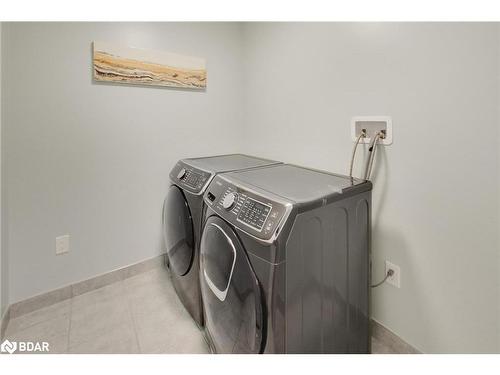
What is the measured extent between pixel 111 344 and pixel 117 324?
0.15 meters

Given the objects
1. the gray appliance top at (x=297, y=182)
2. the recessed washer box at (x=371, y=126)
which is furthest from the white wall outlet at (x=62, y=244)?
the recessed washer box at (x=371, y=126)

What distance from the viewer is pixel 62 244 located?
1.67 m

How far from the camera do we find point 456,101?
100 centimetres

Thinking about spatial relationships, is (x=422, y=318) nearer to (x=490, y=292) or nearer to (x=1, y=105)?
(x=490, y=292)

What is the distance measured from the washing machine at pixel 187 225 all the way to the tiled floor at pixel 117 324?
120 mm

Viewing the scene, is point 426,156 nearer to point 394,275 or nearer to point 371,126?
point 371,126

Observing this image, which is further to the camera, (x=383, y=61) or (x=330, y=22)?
(x=330, y=22)

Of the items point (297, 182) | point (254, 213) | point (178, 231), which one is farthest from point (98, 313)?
point (297, 182)

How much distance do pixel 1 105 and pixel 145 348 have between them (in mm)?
1419

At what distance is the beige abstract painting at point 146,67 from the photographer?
1646 millimetres

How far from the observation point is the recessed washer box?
122 centimetres

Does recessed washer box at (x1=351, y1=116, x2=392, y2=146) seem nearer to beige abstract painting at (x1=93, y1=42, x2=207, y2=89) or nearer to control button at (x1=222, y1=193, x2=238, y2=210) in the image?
control button at (x1=222, y1=193, x2=238, y2=210)

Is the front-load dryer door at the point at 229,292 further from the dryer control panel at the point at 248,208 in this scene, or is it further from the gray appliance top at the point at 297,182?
the gray appliance top at the point at 297,182
